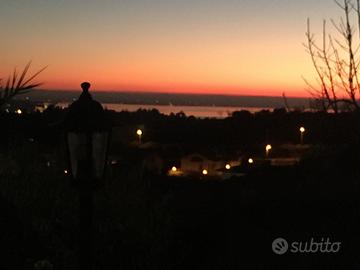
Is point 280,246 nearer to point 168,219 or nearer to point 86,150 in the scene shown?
point 168,219

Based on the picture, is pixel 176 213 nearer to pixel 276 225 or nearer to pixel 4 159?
pixel 276 225

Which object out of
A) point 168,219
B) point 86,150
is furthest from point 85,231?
point 168,219

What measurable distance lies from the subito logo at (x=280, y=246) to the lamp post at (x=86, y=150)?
306 cm

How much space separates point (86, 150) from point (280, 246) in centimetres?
335

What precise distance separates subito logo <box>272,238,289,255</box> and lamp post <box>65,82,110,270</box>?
3.06 metres

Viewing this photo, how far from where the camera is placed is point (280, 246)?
248 inches

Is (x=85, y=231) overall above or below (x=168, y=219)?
above

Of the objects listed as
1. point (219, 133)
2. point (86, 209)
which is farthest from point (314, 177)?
point (219, 133)

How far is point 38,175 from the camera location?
299 inches

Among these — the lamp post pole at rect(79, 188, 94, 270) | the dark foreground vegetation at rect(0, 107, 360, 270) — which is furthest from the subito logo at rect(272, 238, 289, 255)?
the lamp post pole at rect(79, 188, 94, 270)

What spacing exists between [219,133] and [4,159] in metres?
33.9

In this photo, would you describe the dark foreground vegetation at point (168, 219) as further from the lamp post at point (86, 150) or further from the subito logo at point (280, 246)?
the lamp post at point (86, 150)

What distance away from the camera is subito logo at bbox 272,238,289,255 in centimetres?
619

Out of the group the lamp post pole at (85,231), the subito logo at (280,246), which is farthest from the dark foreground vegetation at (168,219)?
the lamp post pole at (85,231)
